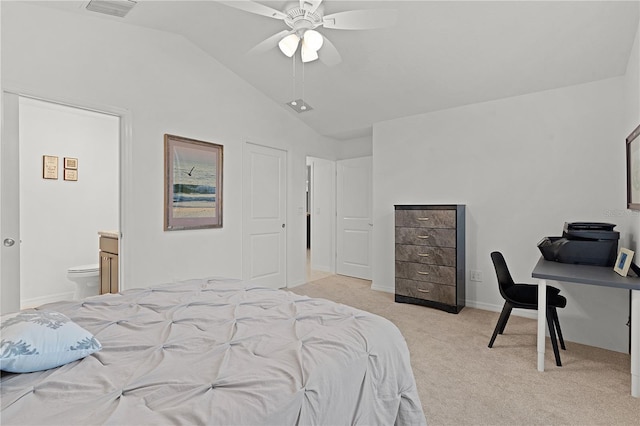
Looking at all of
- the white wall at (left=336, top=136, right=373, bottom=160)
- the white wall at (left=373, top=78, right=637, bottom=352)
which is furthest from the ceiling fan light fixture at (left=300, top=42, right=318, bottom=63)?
the white wall at (left=336, top=136, right=373, bottom=160)

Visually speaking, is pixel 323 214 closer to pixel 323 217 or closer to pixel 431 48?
pixel 323 217

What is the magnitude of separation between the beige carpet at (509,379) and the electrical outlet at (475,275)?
53 cm

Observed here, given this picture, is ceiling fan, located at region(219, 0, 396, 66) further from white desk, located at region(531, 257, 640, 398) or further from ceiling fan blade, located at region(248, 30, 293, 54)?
white desk, located at region(531, 257, 640, 398)

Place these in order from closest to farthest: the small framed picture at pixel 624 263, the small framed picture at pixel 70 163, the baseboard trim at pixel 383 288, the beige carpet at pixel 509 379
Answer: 1. the beige carpet at pixel 509 379
2. the small framed picture at pixel 624 263
3. the small framed picture at pixel 70 163
4. the baseboard trim at pixel 383 288

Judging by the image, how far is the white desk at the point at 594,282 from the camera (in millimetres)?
2020

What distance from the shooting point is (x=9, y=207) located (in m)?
2.44

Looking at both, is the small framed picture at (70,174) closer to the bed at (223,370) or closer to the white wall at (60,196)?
the white wall at (60,196)

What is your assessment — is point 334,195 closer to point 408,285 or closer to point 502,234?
point 408,285

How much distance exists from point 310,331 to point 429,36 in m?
2.75

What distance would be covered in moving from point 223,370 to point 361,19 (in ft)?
6.69

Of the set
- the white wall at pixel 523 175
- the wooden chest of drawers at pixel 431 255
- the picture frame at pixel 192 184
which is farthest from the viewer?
the wooden chest of drawers at pixel 431 255

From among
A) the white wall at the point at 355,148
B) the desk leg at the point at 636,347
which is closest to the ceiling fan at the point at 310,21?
the desk leg at the point at 636,347

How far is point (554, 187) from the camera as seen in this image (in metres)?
3.31

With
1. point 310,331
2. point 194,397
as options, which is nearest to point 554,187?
point 310,331
